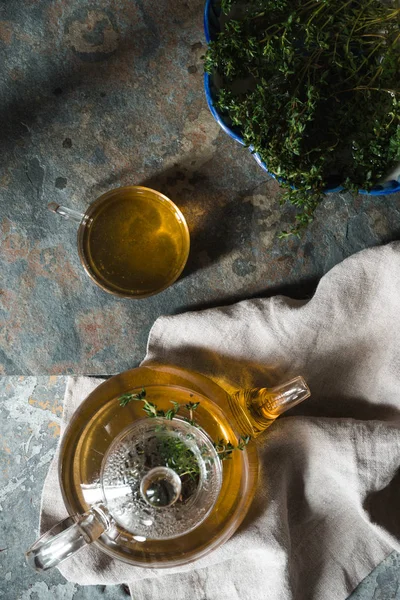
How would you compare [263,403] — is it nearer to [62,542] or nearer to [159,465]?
[159,465]

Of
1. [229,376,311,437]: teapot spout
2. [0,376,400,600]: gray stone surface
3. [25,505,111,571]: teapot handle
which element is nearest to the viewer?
[25,505,111,571]: teapot handle

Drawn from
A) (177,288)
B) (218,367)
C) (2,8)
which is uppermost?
(2,8)

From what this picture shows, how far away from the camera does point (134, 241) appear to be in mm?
1231

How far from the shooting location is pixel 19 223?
4.07 ft

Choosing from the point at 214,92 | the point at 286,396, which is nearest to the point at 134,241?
the point at 214,92

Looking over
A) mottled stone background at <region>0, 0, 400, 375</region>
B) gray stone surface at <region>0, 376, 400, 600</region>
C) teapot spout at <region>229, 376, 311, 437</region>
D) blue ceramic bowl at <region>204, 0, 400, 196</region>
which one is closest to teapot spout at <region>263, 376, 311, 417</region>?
teapot spout at <region>229, 376, 311, 437</region>

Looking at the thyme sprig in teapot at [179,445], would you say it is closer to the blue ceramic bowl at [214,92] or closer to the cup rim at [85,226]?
the cup rim at [85,226]

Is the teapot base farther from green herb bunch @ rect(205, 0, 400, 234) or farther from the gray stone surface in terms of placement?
green herb bunch @ rect(205, 0, 400, 234)

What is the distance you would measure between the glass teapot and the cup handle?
1.06 feet

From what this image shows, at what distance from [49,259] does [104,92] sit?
1.15ft

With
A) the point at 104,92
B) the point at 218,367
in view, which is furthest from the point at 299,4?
the point at 218,367

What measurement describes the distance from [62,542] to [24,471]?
0.36 meters

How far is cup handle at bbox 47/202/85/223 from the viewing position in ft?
3.90

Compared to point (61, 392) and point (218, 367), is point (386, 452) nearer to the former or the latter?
point (218, 367)
